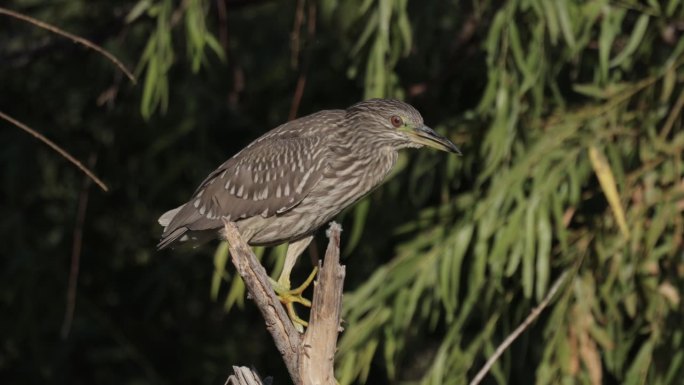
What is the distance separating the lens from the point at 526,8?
4.77 metres

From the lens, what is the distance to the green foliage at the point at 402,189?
4.75 m

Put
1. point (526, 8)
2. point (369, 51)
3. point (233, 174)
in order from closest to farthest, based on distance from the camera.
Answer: point (233, 174) < point (526, 8) < point (369, 51)

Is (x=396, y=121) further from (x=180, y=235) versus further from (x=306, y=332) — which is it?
(x=306, y=332)

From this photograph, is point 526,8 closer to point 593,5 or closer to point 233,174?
point 593,5

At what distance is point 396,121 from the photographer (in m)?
4.33

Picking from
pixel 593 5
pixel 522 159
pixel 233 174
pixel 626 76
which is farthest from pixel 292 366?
pixel 626 76

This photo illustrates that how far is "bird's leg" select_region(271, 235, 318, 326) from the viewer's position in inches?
157

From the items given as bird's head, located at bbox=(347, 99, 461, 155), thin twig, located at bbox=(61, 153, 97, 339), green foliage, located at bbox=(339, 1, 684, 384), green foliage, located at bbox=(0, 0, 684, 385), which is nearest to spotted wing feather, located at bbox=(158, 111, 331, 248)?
bird's head, located at bbox=(347, 99, 461, 155)

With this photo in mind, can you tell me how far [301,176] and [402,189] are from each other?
4.47 feet

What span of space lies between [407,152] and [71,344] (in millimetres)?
2188

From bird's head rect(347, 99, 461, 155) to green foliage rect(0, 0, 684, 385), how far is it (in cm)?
49

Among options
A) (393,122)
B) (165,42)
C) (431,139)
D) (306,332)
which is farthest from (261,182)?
(306,332)

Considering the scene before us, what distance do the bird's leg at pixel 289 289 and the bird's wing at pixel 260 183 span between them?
192mm

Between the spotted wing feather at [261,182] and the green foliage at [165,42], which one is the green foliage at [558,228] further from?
the green foliage at [165,42]
